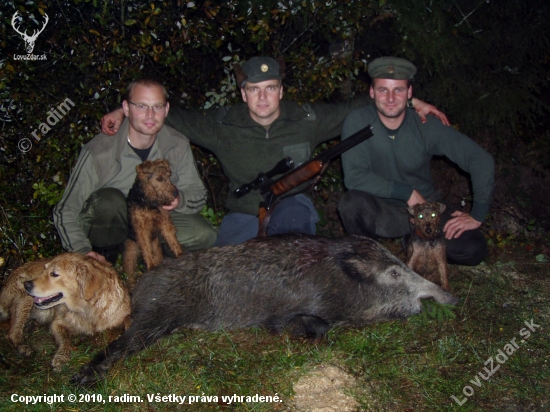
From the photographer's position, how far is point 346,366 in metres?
3.50

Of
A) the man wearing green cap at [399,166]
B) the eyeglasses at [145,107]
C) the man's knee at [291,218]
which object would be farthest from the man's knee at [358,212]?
the eyeglasses at [145,107]

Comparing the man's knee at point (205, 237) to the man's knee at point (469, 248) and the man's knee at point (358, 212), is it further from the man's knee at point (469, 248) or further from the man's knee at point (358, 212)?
the man's knee at point (469, 248)

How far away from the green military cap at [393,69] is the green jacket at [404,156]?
40 cm

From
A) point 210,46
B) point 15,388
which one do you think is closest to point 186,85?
point 210,46

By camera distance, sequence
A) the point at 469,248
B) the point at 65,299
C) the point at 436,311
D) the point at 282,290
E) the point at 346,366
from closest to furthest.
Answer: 1. the point at 346,366
2. the point at 65,299
3. the point at 282,290
4. the point at 436,311
5. the point at 469,248

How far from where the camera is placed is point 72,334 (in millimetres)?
3869

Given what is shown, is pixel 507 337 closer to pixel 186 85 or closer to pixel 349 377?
pixel 349 377

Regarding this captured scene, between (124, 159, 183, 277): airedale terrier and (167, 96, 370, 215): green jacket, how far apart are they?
0.87 m

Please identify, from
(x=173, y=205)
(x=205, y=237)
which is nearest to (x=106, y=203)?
(x=173, y=205)

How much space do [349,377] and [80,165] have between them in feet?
9.59

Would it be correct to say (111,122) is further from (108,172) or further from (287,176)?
(287,176)

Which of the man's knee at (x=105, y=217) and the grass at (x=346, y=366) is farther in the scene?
the man's knee at (x=105, y=217)

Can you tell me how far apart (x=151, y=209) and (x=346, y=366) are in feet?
6.59

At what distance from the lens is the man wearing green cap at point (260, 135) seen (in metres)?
4.84
